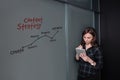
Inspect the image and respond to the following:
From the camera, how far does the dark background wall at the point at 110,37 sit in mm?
4477

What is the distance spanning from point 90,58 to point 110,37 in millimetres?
995

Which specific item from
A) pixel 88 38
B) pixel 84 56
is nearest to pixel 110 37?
pixel 88 38

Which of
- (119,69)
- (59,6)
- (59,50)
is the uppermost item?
(59,6)

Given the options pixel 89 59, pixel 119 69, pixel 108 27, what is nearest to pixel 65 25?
pixel 89 59

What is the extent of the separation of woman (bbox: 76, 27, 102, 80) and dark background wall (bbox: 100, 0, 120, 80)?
843mm

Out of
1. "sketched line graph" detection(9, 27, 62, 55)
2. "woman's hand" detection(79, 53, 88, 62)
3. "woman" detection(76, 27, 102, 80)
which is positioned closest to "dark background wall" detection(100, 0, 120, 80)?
"woman" detection(76, 27, 102, 80)

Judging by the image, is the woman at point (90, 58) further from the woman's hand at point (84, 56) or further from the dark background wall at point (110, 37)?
the dark background wall at point (110, 37)

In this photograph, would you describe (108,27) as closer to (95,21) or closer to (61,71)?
(95,21)

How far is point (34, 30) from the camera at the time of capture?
2.94 metres

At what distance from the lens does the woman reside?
3680mm

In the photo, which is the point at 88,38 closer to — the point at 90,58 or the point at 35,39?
the point at 90,58

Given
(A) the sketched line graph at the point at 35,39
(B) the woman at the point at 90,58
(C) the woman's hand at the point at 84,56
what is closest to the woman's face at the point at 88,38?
(B) the woman at the point at 90,58

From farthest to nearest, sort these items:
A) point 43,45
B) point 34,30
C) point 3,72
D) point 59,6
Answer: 1. point 59,6
2. point 43,45
3. point 34,30
4. point 3,72

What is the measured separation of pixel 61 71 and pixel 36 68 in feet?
2.24
